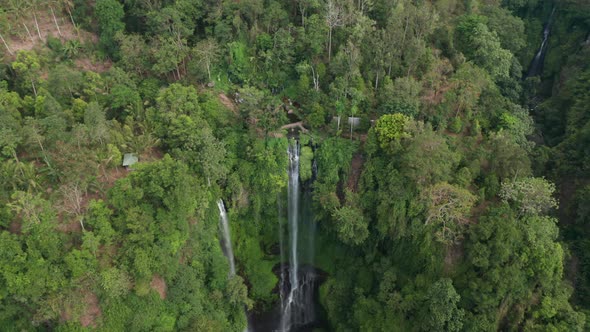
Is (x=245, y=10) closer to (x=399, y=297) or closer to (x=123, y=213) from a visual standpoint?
(x=123, y=213)

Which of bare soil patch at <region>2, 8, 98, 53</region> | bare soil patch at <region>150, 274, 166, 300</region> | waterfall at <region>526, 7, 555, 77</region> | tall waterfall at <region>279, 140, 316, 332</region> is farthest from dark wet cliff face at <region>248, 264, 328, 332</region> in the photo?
waterfall at <region>526, 7, 555, 77</region>

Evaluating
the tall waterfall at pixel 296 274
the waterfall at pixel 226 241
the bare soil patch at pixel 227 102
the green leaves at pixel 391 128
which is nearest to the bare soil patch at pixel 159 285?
the waterfall at pixel 226 241

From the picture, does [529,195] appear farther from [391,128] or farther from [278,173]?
[278,173]

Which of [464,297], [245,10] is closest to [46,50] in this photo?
[245,10]

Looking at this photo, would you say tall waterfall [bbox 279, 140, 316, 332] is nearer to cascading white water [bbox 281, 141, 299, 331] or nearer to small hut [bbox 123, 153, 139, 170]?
cascading white water [bbox 281, 141, 299, 331]

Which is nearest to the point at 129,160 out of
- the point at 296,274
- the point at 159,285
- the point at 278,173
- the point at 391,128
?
the point at 159,285
